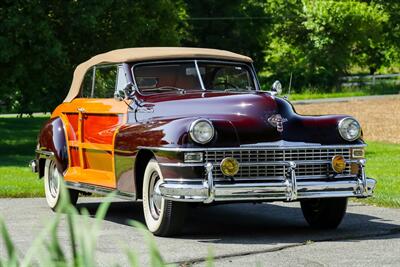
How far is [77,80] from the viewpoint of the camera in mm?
11719

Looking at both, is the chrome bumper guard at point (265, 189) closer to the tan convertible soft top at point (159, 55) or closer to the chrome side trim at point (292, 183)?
the chrome side trim at point (292, 183)

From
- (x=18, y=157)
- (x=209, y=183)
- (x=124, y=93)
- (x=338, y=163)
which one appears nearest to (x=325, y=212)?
(x=338, y=163)

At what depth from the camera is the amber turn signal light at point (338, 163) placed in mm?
9008

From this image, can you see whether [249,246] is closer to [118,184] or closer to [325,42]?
[118,184]

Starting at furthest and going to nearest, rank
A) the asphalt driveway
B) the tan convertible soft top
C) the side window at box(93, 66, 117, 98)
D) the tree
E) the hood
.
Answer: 1. the tree
2. the side window at box(93, 66, 117, 98)
3. the tan convertible soft top
4. the hood
5. the asphalt driveway

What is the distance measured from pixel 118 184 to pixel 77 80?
242 centimetres

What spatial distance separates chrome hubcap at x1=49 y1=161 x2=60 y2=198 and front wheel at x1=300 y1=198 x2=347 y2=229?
9.63ft

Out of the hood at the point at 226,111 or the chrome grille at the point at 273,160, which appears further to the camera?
the hood at the point at 226,111

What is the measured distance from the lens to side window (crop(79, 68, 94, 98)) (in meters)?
11.3

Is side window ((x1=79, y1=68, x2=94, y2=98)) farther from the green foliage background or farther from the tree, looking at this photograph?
the tree

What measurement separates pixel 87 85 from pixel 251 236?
3.28 m

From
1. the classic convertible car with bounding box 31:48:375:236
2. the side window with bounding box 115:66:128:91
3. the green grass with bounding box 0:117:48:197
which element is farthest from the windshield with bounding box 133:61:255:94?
the green grass with bounding box 0:117:48:197

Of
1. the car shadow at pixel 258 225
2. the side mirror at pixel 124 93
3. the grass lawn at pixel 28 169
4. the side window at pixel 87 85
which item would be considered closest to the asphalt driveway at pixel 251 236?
the car shadow at pixel 258 225

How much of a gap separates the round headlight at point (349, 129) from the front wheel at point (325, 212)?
684 millimetres
